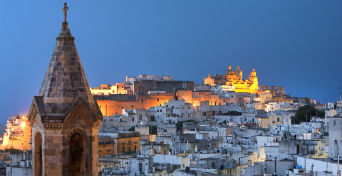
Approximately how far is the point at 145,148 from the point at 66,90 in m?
26.3

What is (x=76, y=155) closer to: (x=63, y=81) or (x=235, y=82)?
(x=63, y=81)

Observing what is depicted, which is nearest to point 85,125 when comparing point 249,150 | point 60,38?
point 60,38

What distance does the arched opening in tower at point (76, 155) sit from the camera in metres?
8.80

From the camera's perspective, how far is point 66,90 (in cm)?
877

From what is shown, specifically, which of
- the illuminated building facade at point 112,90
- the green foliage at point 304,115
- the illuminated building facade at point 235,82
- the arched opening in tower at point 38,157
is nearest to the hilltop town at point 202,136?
the illuminated building facade at point 112,90

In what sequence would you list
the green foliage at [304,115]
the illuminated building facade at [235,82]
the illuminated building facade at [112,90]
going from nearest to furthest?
the green foliage at [304,115], the illuminated building facade at [112,90], the illuminated building facade at [235,82]

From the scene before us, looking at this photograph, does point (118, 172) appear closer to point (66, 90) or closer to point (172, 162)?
point (172, 162)

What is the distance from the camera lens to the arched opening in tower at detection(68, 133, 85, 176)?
347 inches

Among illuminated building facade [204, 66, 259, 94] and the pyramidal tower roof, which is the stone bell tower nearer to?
the pyramidal tower roof

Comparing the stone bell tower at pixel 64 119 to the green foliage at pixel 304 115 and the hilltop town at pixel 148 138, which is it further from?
the green foliage at pixel 304 115

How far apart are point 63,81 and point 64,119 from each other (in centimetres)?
57

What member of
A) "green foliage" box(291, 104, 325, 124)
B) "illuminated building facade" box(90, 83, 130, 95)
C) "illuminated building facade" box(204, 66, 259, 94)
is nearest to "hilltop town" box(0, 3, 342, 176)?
"green foliage" box(291, 104, 325, 124)

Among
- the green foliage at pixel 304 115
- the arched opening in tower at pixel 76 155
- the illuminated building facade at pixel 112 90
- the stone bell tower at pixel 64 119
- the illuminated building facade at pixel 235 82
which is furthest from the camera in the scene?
the illuminated building facade at pixel 235 82

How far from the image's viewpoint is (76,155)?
888 cm
